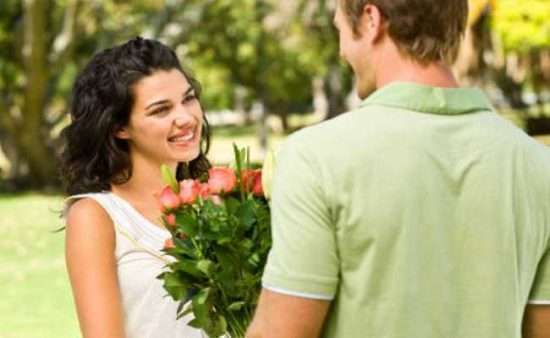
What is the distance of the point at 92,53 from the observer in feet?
121

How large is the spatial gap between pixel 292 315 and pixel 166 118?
1403 mm

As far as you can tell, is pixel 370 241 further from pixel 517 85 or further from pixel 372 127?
pixel 517 85

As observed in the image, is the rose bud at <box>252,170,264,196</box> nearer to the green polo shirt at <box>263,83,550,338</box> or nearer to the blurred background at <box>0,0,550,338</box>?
the green polo shirt at <box>263,83,550,338</box>

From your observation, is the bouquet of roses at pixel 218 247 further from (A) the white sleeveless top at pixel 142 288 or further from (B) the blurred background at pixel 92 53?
(B) the blurred background at pixel 92 53

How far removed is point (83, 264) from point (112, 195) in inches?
11.9

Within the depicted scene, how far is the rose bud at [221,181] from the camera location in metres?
2.79

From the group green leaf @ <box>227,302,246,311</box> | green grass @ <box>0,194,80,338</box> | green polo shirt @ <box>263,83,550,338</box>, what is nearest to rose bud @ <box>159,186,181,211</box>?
green leaf @ <box>227,302,246,311</box>

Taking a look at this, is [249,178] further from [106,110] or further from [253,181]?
[106,110]

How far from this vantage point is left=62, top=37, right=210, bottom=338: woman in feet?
10.7

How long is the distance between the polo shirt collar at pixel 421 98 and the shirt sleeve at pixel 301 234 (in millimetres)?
185

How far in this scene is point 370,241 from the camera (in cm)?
218

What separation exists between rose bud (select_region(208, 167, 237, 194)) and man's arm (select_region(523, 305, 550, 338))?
0.73 m

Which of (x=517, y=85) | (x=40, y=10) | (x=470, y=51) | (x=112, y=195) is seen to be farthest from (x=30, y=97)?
(x=517, y=85)

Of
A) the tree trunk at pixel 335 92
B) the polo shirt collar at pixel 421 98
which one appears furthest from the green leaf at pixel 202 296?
the tree trunk at pixel 335 92
